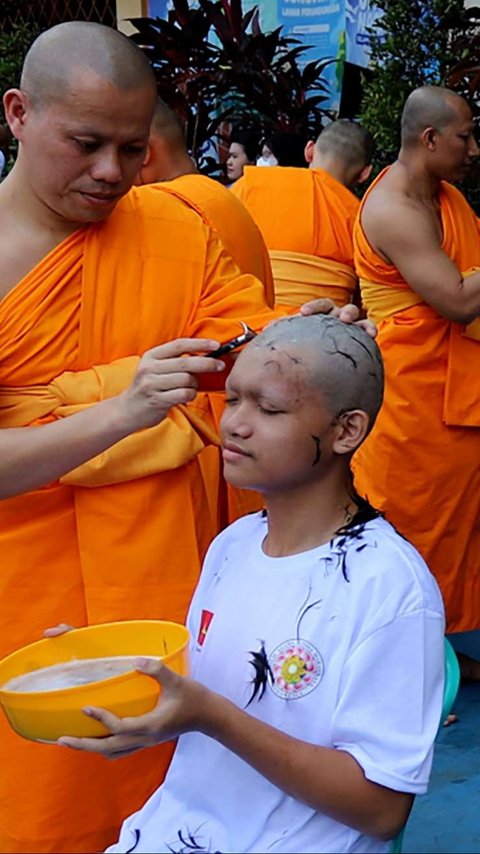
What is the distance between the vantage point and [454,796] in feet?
10.4

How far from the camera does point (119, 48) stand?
2199 mm

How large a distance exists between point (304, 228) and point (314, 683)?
340 centimetres

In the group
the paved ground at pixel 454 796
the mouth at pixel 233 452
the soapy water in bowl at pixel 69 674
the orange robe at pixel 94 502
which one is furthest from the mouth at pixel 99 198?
the paved ground at pixel 454 796

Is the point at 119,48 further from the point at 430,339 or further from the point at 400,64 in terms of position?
the point at 400,64

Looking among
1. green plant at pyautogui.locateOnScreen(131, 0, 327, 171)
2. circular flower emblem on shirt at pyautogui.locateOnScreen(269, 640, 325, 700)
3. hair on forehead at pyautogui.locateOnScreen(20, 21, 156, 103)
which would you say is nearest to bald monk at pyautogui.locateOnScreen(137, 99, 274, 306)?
hair on forehead at pyautogui.locateOnScreen(20, 21, 156, 103)

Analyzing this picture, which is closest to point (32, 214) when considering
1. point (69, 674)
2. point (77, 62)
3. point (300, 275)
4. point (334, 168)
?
point (77, 62)

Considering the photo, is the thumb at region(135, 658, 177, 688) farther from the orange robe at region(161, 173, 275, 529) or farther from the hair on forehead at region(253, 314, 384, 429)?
the orange robe at region(161, 173, 275, 529)

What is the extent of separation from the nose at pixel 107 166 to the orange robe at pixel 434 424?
1930 mm

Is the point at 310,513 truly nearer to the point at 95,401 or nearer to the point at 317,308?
the point at 317,308

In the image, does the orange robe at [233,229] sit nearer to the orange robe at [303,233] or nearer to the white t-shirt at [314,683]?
the white t-shirt at [314,683]

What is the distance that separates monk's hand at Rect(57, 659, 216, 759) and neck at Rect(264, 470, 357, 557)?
0.40 meters

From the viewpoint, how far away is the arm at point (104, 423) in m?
2.04

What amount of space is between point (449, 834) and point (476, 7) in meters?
4.24

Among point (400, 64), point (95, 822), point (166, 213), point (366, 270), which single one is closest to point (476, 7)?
point (400, 64)
